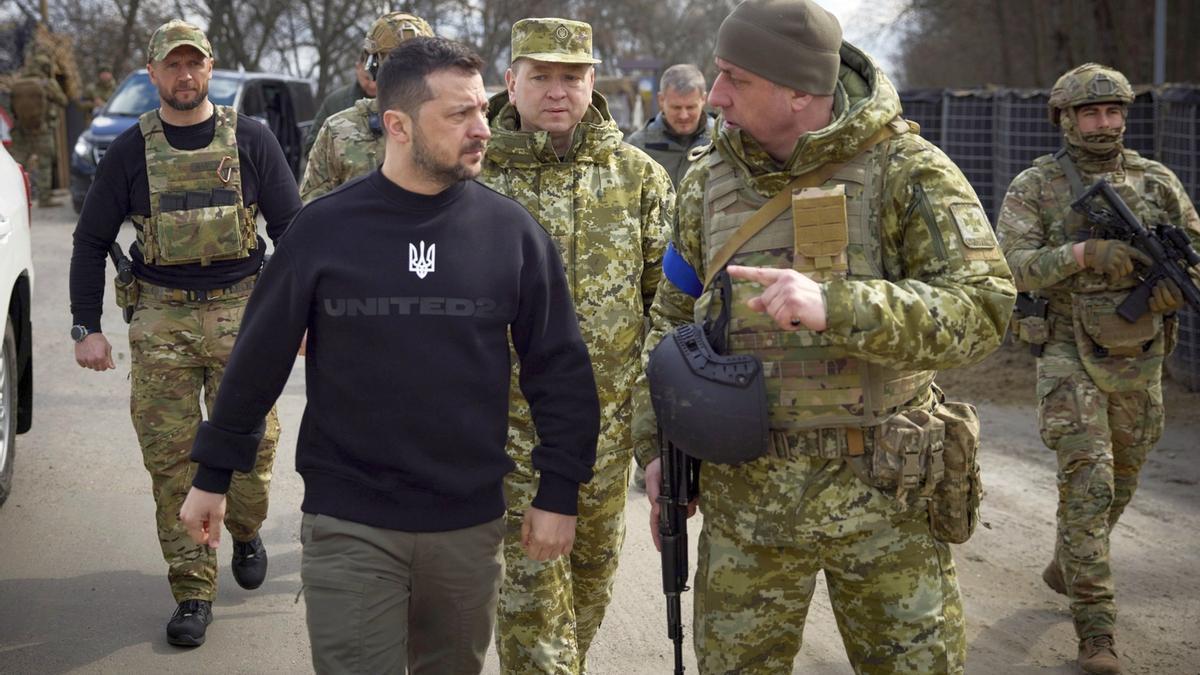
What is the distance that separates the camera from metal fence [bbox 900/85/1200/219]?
33.9 ft

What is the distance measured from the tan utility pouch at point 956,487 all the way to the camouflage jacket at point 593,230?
1.22 m

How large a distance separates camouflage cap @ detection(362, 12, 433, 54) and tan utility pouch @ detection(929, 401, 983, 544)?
3.35 m

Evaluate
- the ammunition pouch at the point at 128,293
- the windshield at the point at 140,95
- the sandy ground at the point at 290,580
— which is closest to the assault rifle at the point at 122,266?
the ammunition pouch at the point at 128,293

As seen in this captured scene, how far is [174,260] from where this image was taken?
5320mm

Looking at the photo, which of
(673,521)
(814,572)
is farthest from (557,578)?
(814,572)

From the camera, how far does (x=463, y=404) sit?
10.9 feet

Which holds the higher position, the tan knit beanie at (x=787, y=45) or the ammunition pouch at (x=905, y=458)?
the tan knit beanie at (x=787, y=45)

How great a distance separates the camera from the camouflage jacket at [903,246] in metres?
3.04

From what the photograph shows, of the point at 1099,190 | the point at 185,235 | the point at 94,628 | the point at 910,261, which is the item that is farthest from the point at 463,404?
the point at 1099,190

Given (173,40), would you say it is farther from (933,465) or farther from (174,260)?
(933,465)

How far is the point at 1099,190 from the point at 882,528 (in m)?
2.87

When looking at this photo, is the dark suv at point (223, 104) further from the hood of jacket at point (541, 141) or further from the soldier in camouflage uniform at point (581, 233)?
the soldier in camouflage uniform at point (581, 233)

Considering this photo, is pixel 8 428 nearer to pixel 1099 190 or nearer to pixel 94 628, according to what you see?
pixel 94 628

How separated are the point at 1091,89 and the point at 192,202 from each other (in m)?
3.57
